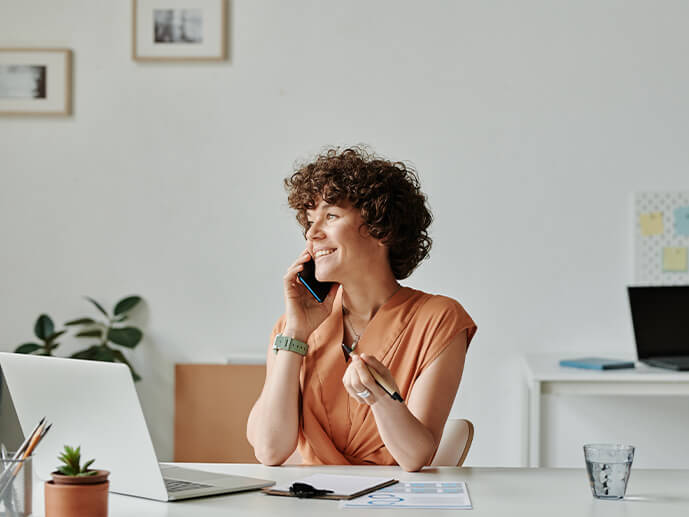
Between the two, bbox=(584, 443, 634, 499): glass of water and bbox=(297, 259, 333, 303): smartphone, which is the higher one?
bbox=(297, 259, 333, 303): smartphone

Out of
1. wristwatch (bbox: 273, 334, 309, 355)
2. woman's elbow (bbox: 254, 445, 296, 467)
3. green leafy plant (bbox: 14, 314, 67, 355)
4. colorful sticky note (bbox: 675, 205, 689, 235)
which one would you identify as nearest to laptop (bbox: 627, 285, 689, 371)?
colorful sticky note (bbox: 675, 205, 689, 235)

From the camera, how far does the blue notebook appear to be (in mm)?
2820

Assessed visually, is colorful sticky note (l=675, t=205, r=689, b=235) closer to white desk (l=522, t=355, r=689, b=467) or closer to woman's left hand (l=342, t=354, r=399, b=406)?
white desk (l=522, t=355, r=689, b=467)

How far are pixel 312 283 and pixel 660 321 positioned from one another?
166 cm

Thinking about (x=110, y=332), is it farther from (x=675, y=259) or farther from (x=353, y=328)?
(x=675, y=259)

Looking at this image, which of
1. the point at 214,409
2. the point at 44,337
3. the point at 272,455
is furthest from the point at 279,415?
the point at 44,337

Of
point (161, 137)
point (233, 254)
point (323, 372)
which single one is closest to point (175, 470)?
point (323, 372)

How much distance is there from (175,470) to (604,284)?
7.25ft

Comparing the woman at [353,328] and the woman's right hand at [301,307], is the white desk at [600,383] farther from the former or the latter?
the woman's right hand at [301,307]

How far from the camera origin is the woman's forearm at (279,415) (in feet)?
5.58

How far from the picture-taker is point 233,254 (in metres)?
3.38

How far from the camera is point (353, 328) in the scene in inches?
75.1

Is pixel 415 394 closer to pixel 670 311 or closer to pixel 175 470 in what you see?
pixel 175 470

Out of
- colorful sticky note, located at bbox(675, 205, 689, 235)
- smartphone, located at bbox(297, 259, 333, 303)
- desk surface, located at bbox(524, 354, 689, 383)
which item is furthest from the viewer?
colorful sticky note, located at bbox(675, 205, 689, 235)
